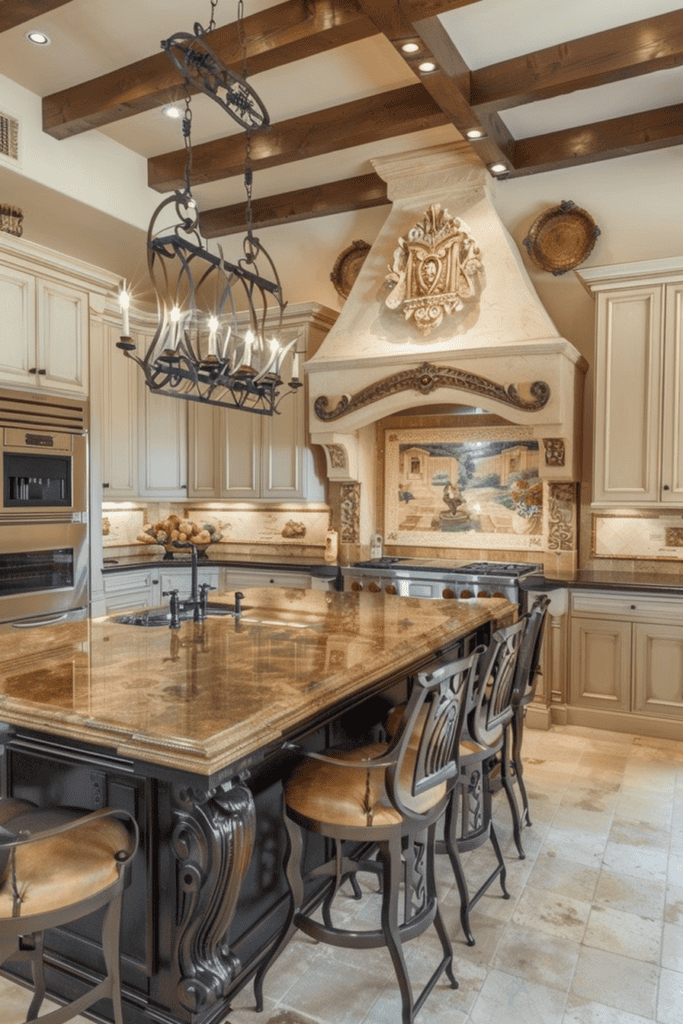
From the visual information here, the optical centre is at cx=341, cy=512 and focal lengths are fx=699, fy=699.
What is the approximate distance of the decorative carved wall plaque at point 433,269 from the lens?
16.3ft

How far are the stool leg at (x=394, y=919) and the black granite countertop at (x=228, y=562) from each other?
3.49m

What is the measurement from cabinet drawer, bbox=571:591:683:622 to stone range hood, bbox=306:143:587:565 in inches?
34.7

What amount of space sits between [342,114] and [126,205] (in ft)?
5.67

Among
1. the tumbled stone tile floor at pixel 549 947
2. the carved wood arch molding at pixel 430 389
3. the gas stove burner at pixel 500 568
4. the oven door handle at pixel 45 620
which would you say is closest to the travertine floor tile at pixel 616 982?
the tumbled stone tile floor at pixel 549 947

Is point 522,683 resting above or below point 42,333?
below

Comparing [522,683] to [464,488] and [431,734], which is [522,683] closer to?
[431,734]

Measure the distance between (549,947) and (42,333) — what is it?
4.23 m

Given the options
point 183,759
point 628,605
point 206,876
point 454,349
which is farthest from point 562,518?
point 183,759

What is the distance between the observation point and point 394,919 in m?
1.96

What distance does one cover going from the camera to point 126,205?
514 cm

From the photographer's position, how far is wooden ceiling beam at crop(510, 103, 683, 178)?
14.5 feet

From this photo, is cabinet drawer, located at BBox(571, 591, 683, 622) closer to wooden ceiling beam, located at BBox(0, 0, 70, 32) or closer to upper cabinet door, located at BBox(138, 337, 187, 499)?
upper cabinet door, located at BBox(138, 337, 187, 499)

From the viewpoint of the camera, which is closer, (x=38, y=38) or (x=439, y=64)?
(x=439, y=64)

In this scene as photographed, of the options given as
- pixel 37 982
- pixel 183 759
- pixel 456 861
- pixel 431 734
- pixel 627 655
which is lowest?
pixel 37 982
